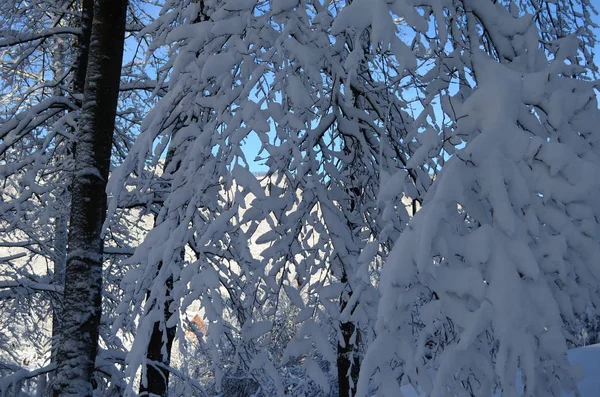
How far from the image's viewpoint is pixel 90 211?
3.42m

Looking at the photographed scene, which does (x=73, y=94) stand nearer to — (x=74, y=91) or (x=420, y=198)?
(x=74, y=91)

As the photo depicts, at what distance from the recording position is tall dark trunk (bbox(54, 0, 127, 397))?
10.6ft

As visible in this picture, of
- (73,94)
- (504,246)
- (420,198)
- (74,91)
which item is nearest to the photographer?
(504,246)

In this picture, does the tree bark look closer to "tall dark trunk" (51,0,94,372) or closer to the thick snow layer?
"tall dark trunk" (51,0,94,372)

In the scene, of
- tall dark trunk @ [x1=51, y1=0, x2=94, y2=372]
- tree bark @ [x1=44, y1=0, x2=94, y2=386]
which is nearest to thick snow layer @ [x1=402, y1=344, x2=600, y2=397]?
tree bark @ [x1=44, y1=0, x2=94, y2=386]

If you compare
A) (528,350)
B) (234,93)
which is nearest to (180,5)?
(234,93)

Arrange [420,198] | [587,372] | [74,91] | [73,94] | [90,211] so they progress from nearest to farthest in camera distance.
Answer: [420,198] < [90,211] < [73,94] < [587,372] < [74,91]

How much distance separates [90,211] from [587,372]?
4653mm

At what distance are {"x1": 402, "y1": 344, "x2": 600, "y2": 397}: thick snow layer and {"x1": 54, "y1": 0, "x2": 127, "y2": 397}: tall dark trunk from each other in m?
2.13

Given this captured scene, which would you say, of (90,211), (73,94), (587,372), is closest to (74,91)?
(73,94)

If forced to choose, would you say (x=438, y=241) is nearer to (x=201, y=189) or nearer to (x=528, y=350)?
(x=528, y=350)

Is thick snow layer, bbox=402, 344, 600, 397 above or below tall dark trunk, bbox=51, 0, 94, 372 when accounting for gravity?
below

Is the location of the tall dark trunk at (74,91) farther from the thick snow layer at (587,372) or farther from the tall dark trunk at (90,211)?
the thick snow layer at (587,372)

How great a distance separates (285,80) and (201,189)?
510 mm
